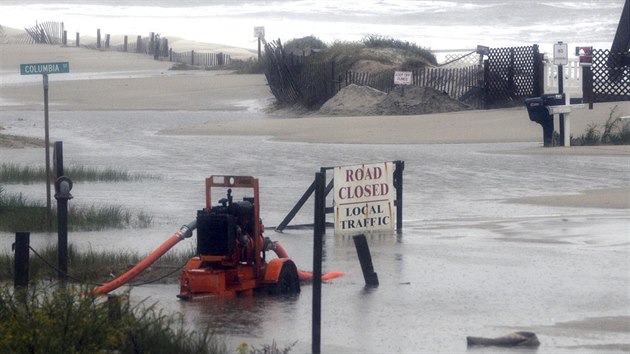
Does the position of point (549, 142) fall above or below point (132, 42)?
below

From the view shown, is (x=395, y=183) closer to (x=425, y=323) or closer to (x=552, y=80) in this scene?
(x=425, y=323)

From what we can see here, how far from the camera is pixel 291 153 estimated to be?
24.9 metres

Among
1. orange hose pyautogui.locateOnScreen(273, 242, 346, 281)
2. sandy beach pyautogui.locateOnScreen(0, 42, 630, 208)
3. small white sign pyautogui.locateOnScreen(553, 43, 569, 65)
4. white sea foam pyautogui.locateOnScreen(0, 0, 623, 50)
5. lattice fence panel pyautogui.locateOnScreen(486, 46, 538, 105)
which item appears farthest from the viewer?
white sea foam pyautogui.locateOnScreen(0, 0, 623, 50)

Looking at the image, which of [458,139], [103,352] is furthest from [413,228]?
[458,139]

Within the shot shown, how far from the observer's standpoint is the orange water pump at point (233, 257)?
985 centimetres

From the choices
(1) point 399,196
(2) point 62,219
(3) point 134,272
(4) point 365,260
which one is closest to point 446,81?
(1) point 399,196

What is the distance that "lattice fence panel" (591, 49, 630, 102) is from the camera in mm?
30481

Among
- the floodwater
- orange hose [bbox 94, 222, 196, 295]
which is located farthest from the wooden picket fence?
orange hose [bbox 94, 222, 196, 295]

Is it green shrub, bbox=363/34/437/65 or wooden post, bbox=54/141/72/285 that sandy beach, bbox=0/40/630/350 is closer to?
wooden post, bbox=54/141/72/285

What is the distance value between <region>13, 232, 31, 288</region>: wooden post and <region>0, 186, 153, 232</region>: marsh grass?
16.6 feet

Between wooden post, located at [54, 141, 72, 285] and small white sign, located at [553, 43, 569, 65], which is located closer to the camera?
wooden post, located at [54, 141, 72, 285]

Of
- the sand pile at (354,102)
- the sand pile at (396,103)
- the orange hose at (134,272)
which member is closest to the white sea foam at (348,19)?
the sand pile at (354,102)

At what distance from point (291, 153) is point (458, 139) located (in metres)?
4.56

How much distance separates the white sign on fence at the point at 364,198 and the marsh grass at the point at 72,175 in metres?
7.04
